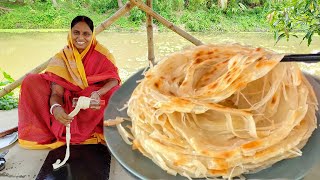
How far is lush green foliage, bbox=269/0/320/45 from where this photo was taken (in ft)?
8.29

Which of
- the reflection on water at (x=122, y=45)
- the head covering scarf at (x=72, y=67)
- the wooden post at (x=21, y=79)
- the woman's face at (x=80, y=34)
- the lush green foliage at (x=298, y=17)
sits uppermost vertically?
the lush green foliage at (x=298, y=17)

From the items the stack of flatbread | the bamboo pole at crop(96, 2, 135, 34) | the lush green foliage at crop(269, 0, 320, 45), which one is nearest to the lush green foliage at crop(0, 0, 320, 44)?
the bamboo pole at crop(96, 2, 135, 34)

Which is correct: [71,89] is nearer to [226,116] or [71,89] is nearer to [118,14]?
[118,14]

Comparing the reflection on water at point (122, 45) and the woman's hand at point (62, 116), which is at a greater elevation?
the woman's hand at point (62, 116)

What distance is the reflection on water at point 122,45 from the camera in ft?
35.7

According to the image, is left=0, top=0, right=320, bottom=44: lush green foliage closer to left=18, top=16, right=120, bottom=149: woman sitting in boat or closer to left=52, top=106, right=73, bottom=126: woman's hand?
left=18, top=16, right=120, bottom=149: woman sitting in boat

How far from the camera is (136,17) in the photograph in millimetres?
15195

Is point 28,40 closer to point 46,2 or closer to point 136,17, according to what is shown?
point 46,2

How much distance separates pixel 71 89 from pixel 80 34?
0.48 meters

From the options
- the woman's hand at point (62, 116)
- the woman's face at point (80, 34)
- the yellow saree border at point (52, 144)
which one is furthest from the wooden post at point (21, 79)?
the woman's hand at point (62, 116)

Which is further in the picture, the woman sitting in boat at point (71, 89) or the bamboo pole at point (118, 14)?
the bamboo pole at point (118, 14)

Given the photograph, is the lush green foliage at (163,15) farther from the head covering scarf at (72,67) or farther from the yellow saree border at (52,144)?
the yellow saree border at (52,144)

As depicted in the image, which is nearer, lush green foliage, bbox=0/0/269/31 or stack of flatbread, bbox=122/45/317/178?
stack of flatbread, bbox=122/45/317/178

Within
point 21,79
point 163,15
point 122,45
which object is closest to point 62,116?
point 21,79
